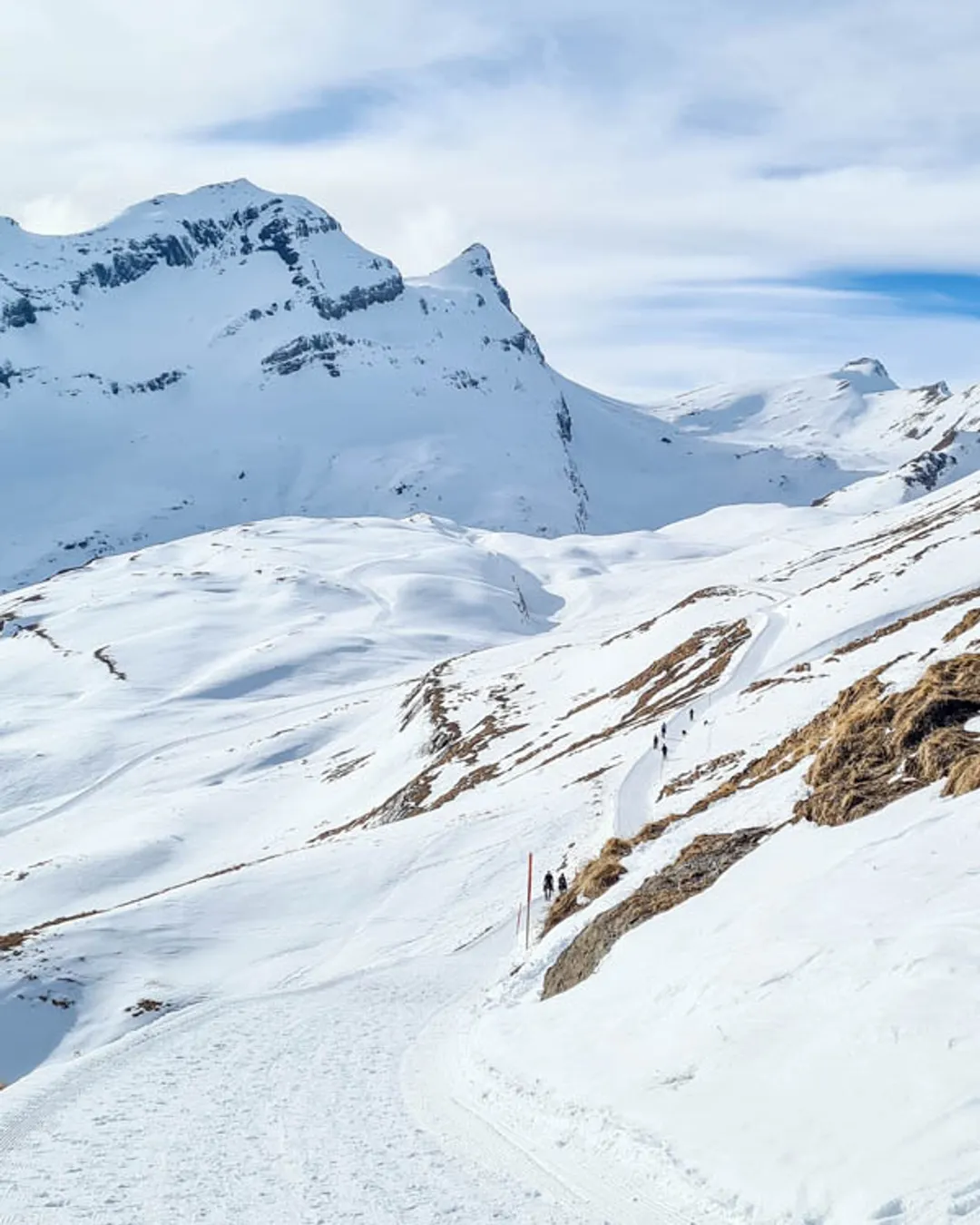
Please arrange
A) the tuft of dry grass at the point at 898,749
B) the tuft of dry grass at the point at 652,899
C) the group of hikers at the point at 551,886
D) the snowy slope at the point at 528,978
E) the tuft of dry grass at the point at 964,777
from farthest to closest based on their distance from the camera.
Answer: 1. the group of hikers at the point at 551,886
2. the tuft of dry grass at the point at 652,899
3. the tuft of dry grass at the point at 898,749
4. the tuft of dry grass at the point at 964,777
5. the snowy slope at the point at 528,978

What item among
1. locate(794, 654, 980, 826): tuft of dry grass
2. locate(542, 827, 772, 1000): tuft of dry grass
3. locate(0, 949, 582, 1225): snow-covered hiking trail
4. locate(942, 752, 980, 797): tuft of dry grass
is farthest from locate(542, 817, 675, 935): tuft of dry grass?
locate(942, 752, 980, 797): tuft of dry grass

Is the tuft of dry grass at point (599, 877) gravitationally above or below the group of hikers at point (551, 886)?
above

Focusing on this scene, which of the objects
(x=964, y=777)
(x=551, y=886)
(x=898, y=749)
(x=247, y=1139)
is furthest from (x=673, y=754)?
(x=247, y=1139)

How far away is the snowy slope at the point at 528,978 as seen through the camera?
31.7 feet

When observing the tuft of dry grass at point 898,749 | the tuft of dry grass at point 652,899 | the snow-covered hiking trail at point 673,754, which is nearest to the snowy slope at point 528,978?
the snow-covered hiking trail at point 673,754

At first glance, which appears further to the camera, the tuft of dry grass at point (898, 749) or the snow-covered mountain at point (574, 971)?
the tuft of dry grass at point (898, 749)

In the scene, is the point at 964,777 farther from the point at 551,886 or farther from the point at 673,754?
the point at 673,754

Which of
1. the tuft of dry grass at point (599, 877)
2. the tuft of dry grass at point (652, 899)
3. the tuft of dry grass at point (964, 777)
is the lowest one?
the tuft of dry grass at point (599, 877)

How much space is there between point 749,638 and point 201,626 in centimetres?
9684

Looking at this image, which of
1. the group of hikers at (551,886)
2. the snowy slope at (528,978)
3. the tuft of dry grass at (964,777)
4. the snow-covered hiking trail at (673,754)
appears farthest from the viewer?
the snow-covered hiking trail at (673,754)

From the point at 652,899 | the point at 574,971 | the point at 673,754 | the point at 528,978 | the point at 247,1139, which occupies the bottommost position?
the point at 673,754

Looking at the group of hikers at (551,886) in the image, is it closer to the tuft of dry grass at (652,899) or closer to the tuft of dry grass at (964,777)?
the tuft of dry grass at (652,899)

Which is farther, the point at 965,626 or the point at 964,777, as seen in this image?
the point at 965,626

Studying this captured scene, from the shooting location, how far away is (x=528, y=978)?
18188 mm
